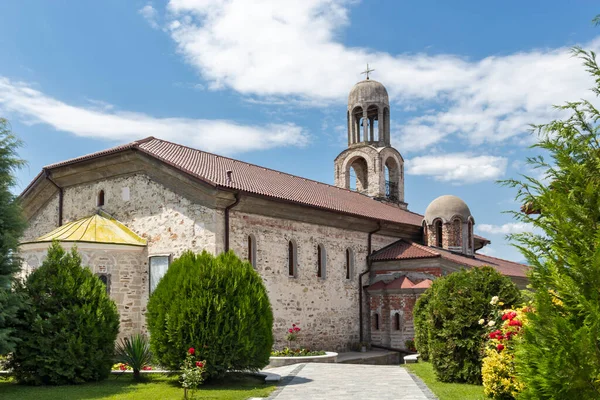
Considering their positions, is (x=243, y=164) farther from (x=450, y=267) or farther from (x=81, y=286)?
(x=81, y=286)

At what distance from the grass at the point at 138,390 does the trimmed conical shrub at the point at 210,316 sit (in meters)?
0.48

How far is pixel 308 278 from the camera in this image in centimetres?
2177

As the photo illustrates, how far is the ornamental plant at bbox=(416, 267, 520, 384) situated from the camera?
12391mm

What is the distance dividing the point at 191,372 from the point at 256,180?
12.2 meters

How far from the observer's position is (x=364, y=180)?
3550 centimetres

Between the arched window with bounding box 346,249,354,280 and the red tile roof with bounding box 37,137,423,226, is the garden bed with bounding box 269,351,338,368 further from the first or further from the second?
the arched window with bounding box 346,249,354,280

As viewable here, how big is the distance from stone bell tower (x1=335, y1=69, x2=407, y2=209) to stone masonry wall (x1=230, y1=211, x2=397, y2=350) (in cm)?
910

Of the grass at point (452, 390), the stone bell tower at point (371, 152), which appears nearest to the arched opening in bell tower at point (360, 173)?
the stone bell tower at point (371, 152)

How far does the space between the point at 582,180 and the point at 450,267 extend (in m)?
19.8

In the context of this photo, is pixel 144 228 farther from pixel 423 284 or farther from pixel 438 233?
pixel 438 233

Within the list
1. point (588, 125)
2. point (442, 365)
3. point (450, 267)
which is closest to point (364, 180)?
point (450, 267)

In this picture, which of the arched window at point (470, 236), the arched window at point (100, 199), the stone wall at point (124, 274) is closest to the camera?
the stone wall at point (124, 274)

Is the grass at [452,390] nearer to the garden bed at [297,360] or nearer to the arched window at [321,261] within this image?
the garden bed at [297,360]

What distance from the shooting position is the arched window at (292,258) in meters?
21.3
